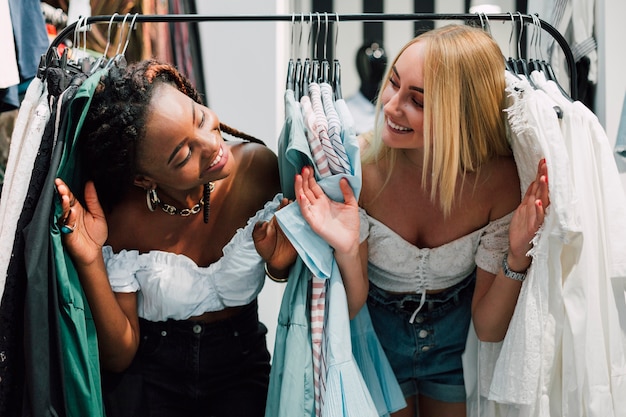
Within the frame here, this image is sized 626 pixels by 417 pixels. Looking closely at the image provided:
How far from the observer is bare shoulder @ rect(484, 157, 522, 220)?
1.48 m

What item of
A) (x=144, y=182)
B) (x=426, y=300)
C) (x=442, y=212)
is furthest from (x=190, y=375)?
(x=442, y=212)

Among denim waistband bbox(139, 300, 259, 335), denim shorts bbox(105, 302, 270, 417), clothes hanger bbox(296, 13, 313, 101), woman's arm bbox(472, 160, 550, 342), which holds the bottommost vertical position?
denim shorts bbox(105, 302, 270, 417)

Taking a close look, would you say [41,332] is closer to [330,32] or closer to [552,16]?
[552,16]

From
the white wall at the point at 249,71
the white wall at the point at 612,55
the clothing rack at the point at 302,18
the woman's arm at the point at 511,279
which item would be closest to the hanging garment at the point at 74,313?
the clothing rack at the point at 302,18

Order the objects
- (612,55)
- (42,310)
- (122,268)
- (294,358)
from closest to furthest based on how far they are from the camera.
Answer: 1. (42,310)
2. (294,358)
3. (122,268)
4. (612,55)

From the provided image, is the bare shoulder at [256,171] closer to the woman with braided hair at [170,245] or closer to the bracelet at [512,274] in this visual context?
the woman with braided hair at [170,245]

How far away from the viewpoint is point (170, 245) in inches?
59.6

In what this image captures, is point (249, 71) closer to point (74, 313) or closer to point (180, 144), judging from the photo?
point (180, 144)

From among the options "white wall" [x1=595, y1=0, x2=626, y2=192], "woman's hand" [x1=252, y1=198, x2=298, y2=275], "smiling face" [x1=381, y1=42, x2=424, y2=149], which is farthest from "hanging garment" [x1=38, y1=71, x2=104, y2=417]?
"white wall" [x1=595, y1=0, x2=626, y2=192]

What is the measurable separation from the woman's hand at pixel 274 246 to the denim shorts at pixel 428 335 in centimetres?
29

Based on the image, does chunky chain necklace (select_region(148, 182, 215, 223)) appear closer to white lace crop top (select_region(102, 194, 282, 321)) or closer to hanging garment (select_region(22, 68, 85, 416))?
white lace crop top (select_region(102, 194, 282, 321))

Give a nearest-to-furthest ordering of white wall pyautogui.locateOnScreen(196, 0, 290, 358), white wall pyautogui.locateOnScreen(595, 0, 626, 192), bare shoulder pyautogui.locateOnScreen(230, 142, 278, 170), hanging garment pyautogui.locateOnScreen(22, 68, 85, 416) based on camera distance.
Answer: hanging garment pyautogui.locateOnScreen(22, 68, 85, 416), bare shoulder pyautogui.locateOnScreen(230, 142, 278, 170), white wall pyautogui.locateOnScreen(595, 0, 626, 192), white wall pyautogui.locateOnScreen(196, 0, 290, 358)

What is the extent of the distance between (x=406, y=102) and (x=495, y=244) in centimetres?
37

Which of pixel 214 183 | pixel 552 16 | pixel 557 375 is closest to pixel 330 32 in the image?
pixel 552 16
